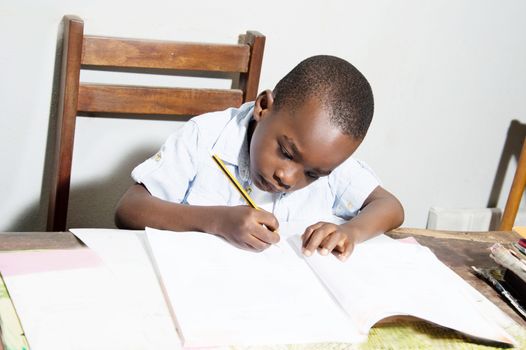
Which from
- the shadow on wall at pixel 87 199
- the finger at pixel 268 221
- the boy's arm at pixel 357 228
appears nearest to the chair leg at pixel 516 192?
the boy's arm at pixel 357 228

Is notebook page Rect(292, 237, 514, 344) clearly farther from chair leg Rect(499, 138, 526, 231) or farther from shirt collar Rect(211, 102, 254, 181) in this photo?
chair leg Rect(499, 138, 526, 231)

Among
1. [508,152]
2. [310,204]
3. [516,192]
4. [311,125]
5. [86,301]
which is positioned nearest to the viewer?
[86,301]

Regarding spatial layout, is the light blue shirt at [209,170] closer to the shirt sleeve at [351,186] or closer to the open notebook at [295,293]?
the shirt sleeve at [351,186]

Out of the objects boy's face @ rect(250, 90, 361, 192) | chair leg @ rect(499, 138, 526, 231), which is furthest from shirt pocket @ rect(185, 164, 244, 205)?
chair leg @ rect(499, 138, 526, 231)

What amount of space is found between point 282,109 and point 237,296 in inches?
13.8

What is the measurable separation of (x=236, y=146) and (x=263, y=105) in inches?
4.1

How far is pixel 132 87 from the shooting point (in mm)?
1409

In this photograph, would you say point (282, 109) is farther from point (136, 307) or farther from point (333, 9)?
point (333, 9)

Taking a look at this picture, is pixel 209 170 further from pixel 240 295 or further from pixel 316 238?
pixel 240 295

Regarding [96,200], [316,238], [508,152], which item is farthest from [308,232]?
[508,152]

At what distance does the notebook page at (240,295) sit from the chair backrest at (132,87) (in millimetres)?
549

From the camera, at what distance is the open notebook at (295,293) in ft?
2.42

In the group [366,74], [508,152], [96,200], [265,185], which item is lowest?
[96,200]

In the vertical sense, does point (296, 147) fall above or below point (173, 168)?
above
